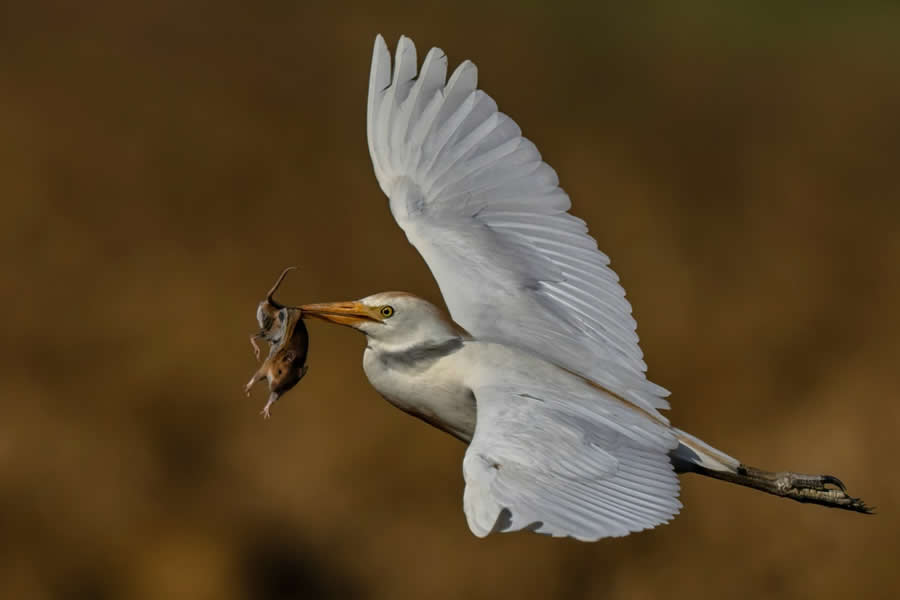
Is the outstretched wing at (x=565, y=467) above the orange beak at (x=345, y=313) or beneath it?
beneath

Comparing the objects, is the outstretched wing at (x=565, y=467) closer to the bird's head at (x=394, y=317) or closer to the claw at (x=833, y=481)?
the bird's head at (x=394, y=317)

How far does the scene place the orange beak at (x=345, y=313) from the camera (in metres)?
2.71

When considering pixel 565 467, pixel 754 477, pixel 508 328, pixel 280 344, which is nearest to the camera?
pixel 565 467

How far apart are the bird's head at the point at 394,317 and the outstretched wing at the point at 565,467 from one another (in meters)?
0.21

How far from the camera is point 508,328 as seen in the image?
9.04 ft

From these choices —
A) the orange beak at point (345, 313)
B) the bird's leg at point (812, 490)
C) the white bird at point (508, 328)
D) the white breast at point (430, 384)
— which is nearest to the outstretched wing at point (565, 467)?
the white bird at point (508, 328)

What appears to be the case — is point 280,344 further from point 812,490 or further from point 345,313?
point 812,490

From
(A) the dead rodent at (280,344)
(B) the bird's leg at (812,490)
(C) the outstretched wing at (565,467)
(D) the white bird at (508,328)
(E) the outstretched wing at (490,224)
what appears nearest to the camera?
(C) the outstretched wing at (565,467)

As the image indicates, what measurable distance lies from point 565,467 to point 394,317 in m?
0.55

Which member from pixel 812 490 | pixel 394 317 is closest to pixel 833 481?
pixel 812 490

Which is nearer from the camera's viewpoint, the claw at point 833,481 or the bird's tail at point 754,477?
the bird's tail at point 754,477

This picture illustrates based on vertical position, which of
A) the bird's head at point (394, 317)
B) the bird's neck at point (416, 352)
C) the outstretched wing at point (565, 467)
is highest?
the bird's head at point (394, 317)

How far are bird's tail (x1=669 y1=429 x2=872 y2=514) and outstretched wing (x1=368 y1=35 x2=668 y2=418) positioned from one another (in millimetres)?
109

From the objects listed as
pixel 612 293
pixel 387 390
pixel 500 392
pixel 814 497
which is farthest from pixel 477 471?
pixel 814 497
